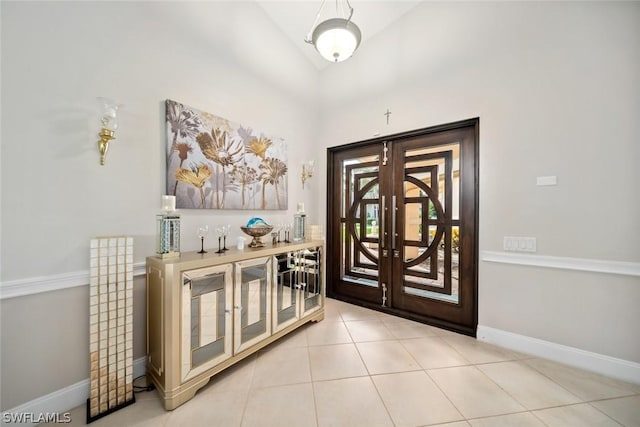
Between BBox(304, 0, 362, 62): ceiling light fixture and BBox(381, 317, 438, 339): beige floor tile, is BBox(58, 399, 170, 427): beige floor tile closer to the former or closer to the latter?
BBox(381, 317, 438, 339): beige floor tile

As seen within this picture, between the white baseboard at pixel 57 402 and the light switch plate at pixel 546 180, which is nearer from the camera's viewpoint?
the white baseboard at pixel 57 402

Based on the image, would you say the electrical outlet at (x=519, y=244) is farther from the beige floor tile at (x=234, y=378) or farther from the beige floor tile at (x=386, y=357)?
the beige floor tile at (x=234, y=378)

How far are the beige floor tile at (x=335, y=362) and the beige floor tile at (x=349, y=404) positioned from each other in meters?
0.07

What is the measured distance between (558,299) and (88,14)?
4318mm

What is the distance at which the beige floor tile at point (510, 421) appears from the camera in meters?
1.39

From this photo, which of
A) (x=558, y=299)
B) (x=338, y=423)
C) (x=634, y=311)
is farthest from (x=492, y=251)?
(x=338, y=423)

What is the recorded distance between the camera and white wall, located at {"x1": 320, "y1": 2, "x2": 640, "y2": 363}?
1.80m

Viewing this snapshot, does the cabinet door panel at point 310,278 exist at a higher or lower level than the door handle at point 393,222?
lower

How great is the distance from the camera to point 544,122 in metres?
2.08

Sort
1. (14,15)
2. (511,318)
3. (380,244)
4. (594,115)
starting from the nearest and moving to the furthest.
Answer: (14,15) < (594,115) < (511,318) < (380,244)

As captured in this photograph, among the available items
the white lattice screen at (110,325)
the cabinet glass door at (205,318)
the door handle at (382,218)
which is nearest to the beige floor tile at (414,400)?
the cabinet glass door at (205,318)

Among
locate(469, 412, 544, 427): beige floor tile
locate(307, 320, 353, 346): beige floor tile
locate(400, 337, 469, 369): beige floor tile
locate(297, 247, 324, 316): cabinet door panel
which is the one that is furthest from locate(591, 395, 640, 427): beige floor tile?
locate(297, 247, 324, 316): cabinet door panel

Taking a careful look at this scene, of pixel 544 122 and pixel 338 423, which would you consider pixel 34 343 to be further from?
pixel 544 122

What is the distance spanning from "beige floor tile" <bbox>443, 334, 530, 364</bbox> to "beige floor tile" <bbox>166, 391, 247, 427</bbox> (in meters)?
1.96
